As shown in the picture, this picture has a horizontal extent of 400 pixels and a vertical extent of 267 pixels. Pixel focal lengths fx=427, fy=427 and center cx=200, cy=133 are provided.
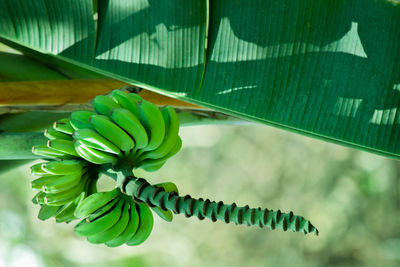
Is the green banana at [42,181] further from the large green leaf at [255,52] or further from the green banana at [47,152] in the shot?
the large green leaf at [255,52]

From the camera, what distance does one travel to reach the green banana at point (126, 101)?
64cm

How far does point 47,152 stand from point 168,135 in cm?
18

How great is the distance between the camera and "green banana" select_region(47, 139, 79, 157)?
570 millimetres

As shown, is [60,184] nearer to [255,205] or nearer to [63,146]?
[63,146]

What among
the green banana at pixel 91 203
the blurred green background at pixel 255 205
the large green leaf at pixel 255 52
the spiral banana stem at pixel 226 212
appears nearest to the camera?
the spiral banana stem at pixel 226 212

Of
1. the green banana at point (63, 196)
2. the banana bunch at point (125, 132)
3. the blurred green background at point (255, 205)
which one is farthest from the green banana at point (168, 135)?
the blurred green background at point (255, 205)

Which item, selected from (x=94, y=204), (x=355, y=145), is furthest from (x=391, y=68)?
(x=94, y=204)

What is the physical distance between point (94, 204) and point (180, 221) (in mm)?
2704

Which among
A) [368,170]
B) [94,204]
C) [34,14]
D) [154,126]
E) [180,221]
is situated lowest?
[180,221]

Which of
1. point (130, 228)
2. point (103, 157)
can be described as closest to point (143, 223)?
point (130, 228)

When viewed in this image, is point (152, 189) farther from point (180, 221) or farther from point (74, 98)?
point (180, 221)

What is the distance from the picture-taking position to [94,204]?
1.83ft

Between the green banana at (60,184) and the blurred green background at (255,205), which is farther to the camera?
the blurred green background at (255,205)

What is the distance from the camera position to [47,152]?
592 millimetres
